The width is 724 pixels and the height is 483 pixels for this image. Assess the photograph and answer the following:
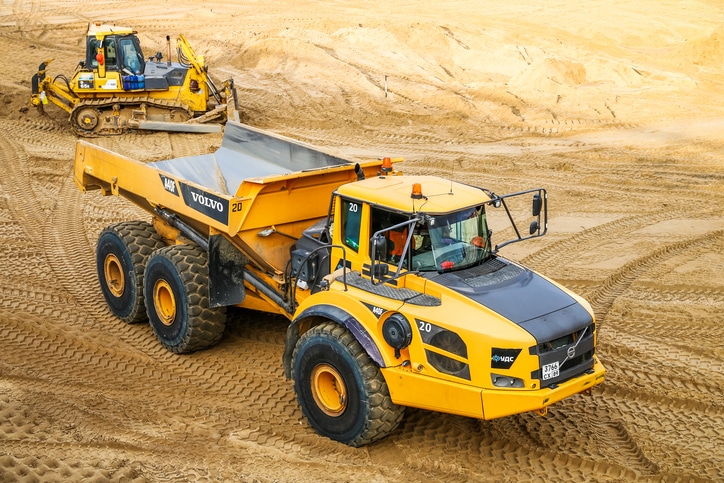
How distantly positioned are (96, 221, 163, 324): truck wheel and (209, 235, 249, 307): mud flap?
4.64 feet

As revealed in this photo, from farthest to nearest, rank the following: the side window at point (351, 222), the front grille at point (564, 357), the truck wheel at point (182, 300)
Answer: the truck wheel at point (182, 300) < the side window at point (351, 222) < the front grille at point (564, 357)

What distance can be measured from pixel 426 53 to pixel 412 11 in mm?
7351

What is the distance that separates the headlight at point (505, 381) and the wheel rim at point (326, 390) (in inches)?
56.0

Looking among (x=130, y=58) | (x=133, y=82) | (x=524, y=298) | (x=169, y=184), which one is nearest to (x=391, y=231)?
(x=524, y=298)

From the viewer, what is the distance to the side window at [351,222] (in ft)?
24.2

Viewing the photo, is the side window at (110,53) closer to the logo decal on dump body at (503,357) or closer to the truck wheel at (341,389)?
the truck wheel at (341,389)

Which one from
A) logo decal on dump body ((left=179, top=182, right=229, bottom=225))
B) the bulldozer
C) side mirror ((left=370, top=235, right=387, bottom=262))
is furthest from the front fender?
the bulldozer

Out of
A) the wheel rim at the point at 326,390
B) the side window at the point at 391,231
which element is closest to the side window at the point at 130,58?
the side window at the point at 391,231

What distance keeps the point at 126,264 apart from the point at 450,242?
4.33 meters

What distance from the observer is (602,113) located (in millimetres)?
21656

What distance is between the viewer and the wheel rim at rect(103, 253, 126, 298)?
10.1 m

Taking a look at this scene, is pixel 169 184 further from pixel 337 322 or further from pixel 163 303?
pixel 337 322

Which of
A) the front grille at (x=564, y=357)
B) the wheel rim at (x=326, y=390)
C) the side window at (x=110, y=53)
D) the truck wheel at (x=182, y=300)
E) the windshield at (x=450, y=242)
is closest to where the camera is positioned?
the front grille at (x=564, y=357)

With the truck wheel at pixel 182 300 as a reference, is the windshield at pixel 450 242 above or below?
above
